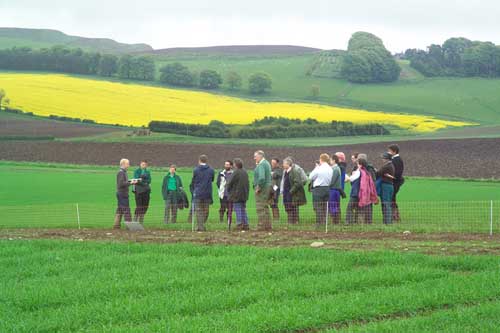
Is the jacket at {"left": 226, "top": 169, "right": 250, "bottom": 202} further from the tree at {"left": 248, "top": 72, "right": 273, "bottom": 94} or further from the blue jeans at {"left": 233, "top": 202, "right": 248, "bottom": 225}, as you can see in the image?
the tree at {"left": 248, "top": 72, "right": 273, "bottom": 94}

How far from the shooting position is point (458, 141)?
57375 mm

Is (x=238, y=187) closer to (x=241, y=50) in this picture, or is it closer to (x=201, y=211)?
(x=201, y=211)

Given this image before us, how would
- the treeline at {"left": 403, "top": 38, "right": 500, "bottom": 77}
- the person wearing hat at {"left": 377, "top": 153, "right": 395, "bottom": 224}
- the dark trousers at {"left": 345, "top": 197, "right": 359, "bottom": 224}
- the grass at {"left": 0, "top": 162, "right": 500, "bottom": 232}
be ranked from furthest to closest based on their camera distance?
the treeline at {"left": 403, "top": 38, "right": 500, "bottom": 77} < the person wearing hat at {"left": 377, "top": 153, "right": 395, "bottom": 224} < the grass at {"left": 0, "top": 162, "right": 500, "bottom": 232} < the dark trousers at {"left": 345, "top": 197, "right": 359, "bottom": 224}

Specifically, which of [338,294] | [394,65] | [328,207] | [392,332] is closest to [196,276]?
[338,294]

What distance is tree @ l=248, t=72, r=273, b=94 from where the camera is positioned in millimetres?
104812

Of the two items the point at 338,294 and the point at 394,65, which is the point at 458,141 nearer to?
the point at 338,294

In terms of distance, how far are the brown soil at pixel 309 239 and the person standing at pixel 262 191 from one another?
102 centimetres

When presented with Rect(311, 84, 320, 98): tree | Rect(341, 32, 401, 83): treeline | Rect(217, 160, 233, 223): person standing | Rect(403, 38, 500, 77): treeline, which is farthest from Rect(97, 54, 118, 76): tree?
Rect(217, 160, 233, 223): person standing

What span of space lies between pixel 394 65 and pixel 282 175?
317 ft

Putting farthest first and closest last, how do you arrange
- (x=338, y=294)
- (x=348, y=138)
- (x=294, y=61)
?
(x=294, y=61) < (x=348, y=138) < (x=338, y=294)

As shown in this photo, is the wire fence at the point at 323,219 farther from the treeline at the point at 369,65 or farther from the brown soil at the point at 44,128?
the treeline at the point at 369,65

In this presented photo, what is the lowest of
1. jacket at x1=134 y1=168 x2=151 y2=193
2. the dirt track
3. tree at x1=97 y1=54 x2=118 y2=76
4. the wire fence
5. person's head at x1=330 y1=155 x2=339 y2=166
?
the dirt track

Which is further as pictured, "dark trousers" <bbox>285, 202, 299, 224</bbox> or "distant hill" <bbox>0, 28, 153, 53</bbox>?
"distant hill" <bbox>0, 28, 153, 53</bbox>

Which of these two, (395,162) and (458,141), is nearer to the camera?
(395,162)
